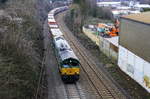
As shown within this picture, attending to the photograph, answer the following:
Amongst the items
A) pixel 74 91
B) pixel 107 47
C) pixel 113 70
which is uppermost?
pixel 107 47

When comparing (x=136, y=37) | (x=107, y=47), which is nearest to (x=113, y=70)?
(x=136, y=37)

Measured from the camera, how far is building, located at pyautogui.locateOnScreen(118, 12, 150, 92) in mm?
23141

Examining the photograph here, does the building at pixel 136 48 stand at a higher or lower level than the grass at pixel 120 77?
higher

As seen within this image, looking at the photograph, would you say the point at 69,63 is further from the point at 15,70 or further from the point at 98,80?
the point at 15,70

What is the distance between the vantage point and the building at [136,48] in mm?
23141

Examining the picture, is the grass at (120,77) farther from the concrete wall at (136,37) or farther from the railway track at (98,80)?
the concrete wall at (136,37)

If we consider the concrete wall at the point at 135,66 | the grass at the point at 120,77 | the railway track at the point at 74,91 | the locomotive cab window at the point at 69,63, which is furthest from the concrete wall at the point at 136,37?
the railway track at the point at 74,91

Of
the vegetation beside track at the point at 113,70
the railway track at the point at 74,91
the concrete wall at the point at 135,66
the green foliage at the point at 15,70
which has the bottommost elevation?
the vegetation beside track at the point at 113,70

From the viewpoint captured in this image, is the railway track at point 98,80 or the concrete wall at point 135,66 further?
the concrete wall at point 135,66

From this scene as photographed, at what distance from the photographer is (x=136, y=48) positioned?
991 inches

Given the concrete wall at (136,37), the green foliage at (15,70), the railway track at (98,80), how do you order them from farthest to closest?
1. the concrete wall at (136,37)
2. the railway track at (98,80)
3. the green foliage at (15,70)

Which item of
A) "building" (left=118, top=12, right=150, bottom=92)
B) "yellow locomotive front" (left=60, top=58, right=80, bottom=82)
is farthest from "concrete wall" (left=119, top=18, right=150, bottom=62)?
"yellow locomotive front" (left=60, top=58, right=80, bottom=82)

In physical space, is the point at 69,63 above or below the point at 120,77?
above

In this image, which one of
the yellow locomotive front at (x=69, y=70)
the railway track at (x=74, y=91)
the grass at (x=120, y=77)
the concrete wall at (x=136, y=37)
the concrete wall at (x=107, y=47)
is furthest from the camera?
the concrete wall at (x=107, y=47)
